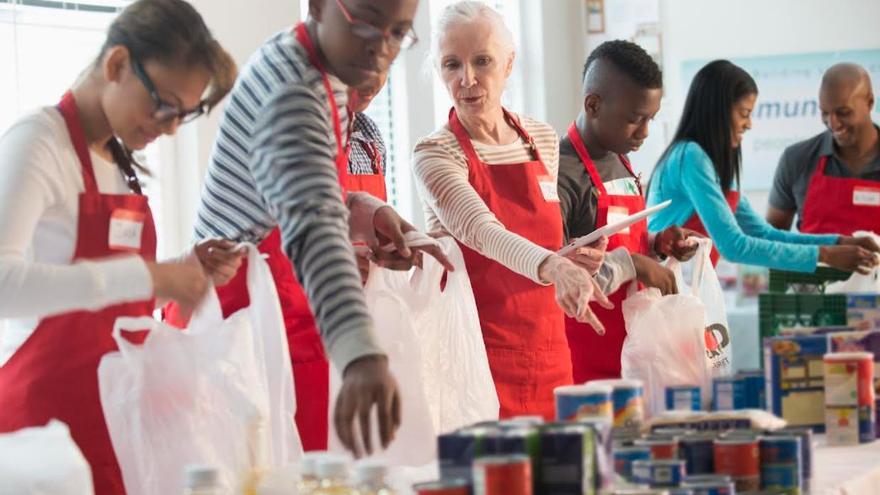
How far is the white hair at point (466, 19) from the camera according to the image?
2949mm

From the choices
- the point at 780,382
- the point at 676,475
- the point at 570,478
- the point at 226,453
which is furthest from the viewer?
the point at 780,382

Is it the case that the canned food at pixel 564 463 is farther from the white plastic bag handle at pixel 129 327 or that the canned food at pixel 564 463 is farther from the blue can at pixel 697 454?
the white plastic bag handle at pixel 129 327

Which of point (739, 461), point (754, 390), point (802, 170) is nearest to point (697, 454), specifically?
point (739, 461)

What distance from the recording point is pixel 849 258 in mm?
4059

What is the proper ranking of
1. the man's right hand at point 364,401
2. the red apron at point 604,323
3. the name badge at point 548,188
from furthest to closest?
1. the red apron at point 604,323
2. the name badge at point 548,188
3. the man's right hand at point 364,401

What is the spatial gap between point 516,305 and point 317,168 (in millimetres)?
1233

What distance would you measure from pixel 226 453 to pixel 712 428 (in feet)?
2.41

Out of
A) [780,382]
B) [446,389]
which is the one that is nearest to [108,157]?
[446,389]

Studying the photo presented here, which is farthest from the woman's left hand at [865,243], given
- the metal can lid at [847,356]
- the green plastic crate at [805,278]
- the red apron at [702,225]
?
the metal can lid at [847,356]

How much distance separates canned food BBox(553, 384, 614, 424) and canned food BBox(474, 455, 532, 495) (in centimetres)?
47

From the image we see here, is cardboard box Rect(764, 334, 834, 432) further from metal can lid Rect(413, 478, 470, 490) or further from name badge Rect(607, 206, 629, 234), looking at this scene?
metal can lid Rect(413, 478, 470, 490)

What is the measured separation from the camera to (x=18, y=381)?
2.05 metres

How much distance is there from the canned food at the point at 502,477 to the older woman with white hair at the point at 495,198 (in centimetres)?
148

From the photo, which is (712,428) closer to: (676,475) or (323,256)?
(676,475)
